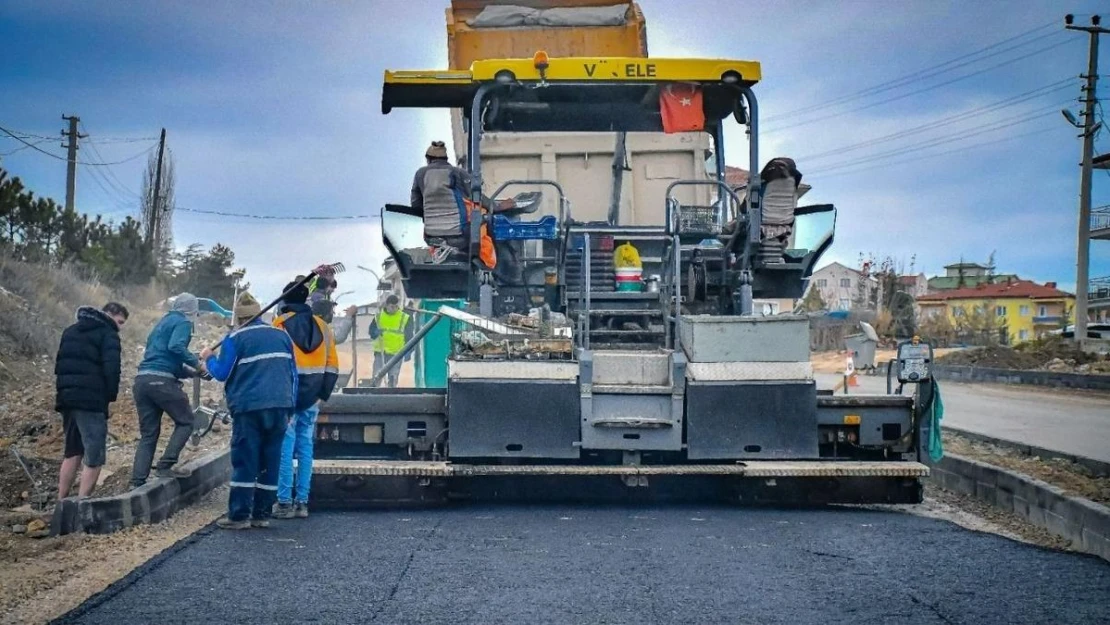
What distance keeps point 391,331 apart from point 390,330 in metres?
0.02

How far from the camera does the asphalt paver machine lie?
7.58 m

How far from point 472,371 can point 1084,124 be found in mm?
32959

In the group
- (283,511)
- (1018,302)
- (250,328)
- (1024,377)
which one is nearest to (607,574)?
(283,511)

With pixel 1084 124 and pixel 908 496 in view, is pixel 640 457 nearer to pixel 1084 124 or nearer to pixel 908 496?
pixel 908 496

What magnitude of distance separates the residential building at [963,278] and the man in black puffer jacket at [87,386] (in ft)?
246

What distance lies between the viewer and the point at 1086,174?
3488 centimetres

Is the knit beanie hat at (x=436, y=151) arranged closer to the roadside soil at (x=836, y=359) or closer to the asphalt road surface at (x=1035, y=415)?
the asphalt road surface at (x=1035, y=415)

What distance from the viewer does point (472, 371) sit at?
7.63m

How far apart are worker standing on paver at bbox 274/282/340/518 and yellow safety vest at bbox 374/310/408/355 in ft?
18.8

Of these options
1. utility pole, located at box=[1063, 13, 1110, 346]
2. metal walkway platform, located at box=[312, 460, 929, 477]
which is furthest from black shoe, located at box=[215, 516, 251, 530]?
utility pole, located at box=[1063, 13, 1110, 346]

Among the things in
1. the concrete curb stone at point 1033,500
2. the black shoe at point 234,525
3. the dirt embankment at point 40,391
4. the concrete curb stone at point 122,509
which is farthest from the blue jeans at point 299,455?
the concrete curb stone at point 1033,500

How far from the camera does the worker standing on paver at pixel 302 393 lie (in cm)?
783

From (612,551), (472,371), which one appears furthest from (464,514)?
(612,551)

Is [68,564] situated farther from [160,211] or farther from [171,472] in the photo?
[160,211]
